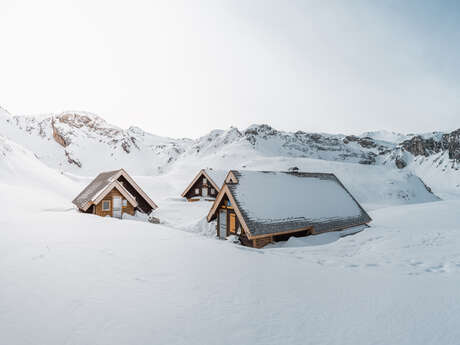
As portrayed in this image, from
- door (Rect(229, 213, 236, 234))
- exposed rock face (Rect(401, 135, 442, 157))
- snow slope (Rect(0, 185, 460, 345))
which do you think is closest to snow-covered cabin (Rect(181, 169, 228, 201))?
door (Rect(229, 213, 236, 234))

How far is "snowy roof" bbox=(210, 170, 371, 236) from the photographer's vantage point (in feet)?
44.2

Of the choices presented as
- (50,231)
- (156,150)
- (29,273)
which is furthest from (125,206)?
(156,150)

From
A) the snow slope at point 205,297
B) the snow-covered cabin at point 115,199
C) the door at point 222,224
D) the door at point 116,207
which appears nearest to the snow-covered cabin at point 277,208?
the door at point 222,224

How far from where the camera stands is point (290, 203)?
1538cm

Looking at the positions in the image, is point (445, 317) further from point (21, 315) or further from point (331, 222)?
point (331, 222)

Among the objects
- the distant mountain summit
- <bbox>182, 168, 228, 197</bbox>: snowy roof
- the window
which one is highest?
the distant mountain summit

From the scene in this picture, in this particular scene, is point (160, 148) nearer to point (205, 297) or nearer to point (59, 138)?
point (59, 138)

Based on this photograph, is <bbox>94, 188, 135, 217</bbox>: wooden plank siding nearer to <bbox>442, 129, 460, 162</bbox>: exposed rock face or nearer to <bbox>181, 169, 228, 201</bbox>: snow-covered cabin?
<bbox>181, 169, 228, 201</bbox>: snow-covered cabin

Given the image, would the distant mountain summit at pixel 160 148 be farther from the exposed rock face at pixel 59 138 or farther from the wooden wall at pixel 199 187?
the wooden wall at pixel 199 187

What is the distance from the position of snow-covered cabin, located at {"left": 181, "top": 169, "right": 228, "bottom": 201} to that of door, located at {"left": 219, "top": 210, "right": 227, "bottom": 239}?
757 inches

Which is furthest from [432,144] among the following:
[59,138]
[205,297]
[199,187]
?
[59,138]

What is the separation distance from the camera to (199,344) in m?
2.95

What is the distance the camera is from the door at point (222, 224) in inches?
636

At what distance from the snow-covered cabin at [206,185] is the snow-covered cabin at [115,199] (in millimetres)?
16080
